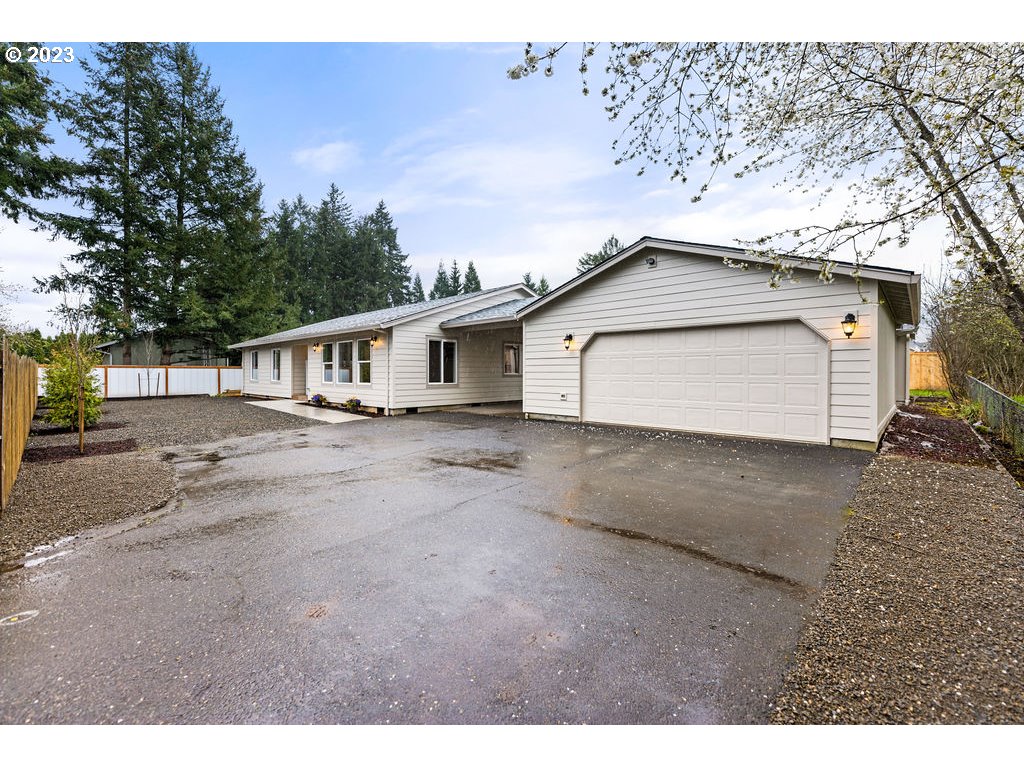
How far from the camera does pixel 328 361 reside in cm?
1469

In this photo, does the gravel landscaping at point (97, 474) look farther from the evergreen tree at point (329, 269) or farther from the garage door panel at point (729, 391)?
the evergreen tree at point (329, 269)

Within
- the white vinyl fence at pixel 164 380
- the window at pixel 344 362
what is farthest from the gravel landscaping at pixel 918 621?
the white vinyl fence at pixel 164 380

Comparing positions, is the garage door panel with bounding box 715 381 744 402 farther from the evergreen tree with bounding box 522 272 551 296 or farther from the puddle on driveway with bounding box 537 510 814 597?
the evergreen tree with bounding box 522 272 551 296

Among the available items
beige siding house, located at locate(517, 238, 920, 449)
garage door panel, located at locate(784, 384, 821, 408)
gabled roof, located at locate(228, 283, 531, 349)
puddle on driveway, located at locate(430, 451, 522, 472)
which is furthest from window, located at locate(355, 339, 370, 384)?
garage door panel, located at locate(784, 384, 821, 408)

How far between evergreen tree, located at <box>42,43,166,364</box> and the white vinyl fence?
278cm

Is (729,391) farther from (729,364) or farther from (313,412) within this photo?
(313,412)

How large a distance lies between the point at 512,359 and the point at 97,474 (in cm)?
1154

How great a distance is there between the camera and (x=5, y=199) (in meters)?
13.9

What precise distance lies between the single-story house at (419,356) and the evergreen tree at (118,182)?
7.73m

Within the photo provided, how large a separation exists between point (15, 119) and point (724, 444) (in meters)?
20.8

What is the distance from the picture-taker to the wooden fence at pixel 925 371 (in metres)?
18.0

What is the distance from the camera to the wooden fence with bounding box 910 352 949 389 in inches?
709
